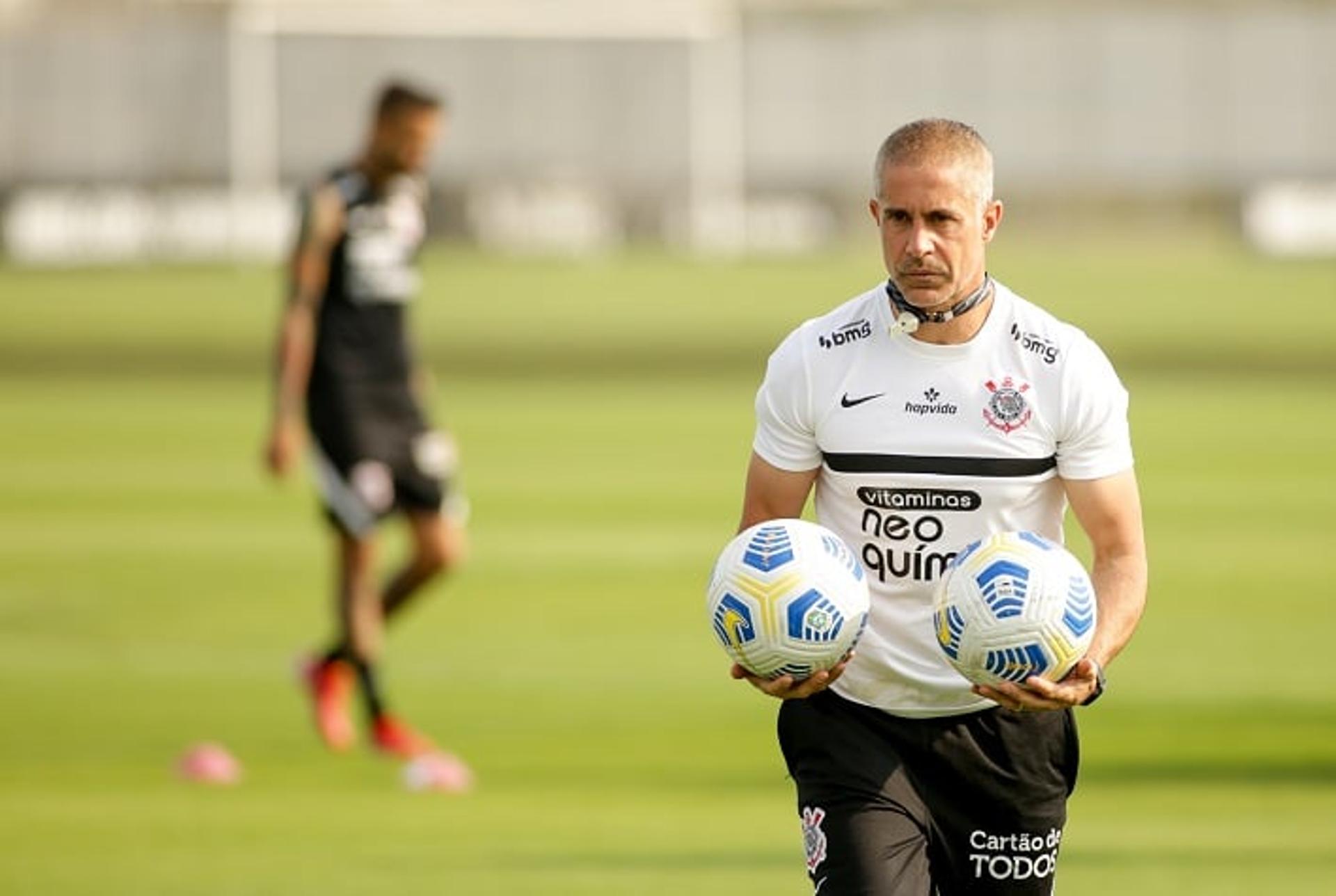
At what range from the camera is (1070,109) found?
199ft

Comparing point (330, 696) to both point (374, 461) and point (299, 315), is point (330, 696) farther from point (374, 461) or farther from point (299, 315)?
point (299, 315)

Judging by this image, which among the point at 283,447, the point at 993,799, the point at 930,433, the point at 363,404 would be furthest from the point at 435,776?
the point at 930,433

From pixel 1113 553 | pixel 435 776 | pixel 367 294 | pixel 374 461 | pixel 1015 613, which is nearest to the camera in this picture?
pixel 1015 613

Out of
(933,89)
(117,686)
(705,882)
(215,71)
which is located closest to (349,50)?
(215,71)

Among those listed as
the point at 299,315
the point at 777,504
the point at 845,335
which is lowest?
the point at 299,315

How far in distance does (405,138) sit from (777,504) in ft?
20.5

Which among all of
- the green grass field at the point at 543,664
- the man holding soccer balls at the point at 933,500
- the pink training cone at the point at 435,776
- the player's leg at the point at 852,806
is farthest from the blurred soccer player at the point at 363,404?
the man holding soccer balls at the point at 933,500

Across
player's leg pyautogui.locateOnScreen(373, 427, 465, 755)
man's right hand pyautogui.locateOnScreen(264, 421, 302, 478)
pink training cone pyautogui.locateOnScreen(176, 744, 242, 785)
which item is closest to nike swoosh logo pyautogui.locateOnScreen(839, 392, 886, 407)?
pink training cone pyautogui.locateOnScreen(176, 744, 242, 785)

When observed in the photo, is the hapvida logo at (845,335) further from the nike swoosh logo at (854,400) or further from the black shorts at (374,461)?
the black shorts at (374,461)

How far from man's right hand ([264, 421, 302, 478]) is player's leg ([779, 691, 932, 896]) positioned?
6300mm

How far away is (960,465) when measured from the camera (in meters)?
7.17

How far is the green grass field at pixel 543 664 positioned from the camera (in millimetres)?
11445

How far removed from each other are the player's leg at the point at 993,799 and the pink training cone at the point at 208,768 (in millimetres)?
6237

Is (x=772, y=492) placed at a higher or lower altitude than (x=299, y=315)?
higher
